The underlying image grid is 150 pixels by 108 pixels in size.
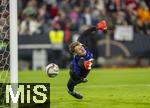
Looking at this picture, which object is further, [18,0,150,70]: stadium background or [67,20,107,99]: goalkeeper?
[18,0,150,70]: stadium background

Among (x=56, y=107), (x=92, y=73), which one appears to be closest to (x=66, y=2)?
(x=92, y=73)

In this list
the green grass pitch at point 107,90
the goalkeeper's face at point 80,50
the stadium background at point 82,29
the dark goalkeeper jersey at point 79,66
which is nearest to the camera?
the green grass pitch at point 107,90

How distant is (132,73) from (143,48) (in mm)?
3367

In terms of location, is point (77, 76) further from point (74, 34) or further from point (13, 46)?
point (74, 34)


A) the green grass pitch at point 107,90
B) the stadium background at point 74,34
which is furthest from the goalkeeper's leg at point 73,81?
the stadium background at point 74,34

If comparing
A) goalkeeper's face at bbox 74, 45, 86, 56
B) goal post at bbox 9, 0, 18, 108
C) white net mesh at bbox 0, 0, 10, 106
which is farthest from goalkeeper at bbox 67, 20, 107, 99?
goal post at bbox 9, 0, 18, 108

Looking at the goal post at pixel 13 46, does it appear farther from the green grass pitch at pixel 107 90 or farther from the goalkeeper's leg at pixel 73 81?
the goalkeeper's leg at pixel 73 81

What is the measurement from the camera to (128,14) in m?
24.6

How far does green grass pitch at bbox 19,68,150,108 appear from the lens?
1162 centimetres

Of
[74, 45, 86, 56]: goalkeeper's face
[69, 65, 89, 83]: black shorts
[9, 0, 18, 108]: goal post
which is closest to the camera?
[9, 0, 18, 108]: goal post

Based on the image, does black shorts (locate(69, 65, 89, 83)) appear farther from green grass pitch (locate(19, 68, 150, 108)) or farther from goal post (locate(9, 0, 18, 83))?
goal post (locate(9, 0, 18, 83))

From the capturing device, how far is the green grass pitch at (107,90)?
11625 mm

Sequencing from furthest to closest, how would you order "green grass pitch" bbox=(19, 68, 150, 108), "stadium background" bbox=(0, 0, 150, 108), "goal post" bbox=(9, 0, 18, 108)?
1. "stadium background" bbox=(0, 0, 150, 108)
2. "green grass pitch" bbox=(19, 68, 150, 108)
3. "goal post" bbox=(9, 0, 18, 108)

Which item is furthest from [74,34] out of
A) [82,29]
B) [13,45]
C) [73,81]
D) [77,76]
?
[13,45]
